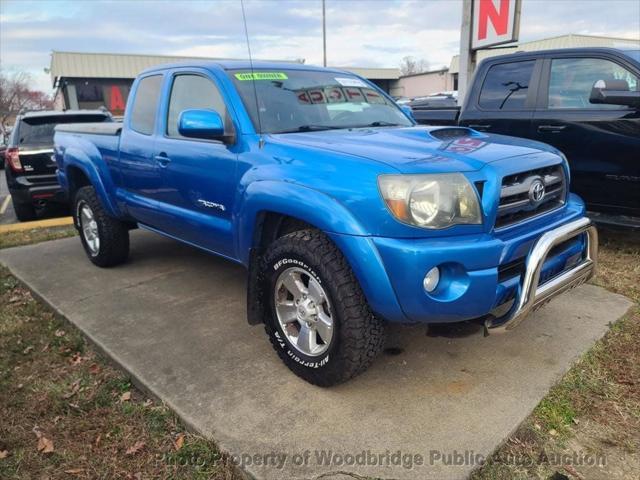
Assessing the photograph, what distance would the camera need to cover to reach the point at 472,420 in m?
2.54

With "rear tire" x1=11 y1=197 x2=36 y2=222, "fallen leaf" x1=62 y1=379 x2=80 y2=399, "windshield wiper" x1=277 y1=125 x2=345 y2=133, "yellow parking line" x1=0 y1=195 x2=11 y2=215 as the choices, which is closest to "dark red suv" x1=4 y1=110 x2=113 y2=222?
"rear tire" x1=11 y1=197 x2=36 y2=222

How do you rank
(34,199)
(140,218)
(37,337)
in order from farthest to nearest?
1. (34,199)
2. (140,218)
3. (37,337)

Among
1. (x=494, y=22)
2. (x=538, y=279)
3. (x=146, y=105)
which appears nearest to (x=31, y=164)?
(x=146, y=105)

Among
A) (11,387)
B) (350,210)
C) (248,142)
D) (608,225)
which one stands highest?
(248,142)

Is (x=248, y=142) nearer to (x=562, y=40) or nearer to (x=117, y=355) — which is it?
(x=117, y=355)

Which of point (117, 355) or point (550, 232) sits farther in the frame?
point (117, 355)

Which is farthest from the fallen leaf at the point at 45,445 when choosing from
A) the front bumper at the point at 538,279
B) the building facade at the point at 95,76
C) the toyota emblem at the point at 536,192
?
the building facade at the point at 95,76

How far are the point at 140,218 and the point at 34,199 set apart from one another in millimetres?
4742

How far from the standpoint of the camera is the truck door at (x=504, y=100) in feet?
17.4

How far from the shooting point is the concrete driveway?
2.37 metres

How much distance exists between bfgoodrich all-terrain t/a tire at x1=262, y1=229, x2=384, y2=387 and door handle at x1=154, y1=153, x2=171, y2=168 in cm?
131

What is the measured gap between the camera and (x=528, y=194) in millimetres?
2719

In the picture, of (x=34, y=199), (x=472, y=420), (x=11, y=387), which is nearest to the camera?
(x=472, y=420)

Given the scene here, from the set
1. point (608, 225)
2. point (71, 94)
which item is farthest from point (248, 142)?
point (71, 94)
